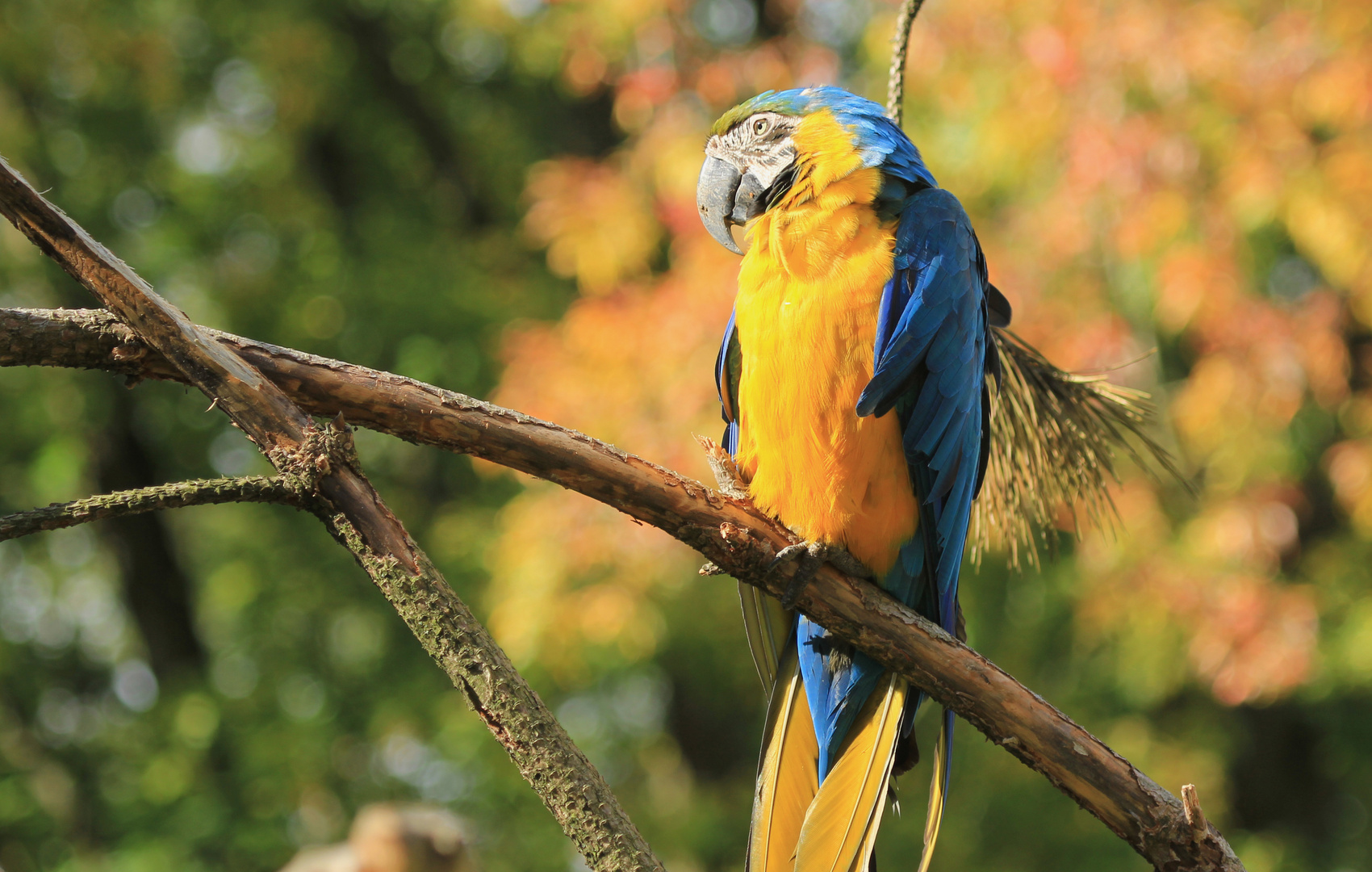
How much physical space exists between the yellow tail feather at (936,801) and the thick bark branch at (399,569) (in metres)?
0.66

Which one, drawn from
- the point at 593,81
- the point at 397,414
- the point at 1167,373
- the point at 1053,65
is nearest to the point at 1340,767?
the point at 1167,373

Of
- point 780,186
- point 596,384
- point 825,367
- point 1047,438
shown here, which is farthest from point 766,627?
point 596,384

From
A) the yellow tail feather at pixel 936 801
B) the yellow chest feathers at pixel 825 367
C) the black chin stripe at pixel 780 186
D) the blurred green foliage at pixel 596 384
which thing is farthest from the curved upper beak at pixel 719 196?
the blurred green foliage at pixel 596 384

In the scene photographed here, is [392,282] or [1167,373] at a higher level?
[392,282]

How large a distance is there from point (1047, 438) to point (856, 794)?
957 mm

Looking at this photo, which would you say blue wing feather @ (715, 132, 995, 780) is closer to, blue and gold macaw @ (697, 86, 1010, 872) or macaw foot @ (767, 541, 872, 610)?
blue and gold macaw @ (697, 86, 1010, 872)

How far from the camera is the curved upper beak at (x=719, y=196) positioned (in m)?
2.33

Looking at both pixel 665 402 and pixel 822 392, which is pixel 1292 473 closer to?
pixel 665 402

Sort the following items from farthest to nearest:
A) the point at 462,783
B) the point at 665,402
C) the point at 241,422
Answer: the point at 462,783 → the point at 665,402 → the point at 241,422

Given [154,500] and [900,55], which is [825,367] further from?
[154,500]

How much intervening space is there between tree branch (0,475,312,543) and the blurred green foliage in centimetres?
289

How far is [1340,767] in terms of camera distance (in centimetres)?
687

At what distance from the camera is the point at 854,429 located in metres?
2.00

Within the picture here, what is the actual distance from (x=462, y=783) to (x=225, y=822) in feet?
4.59
